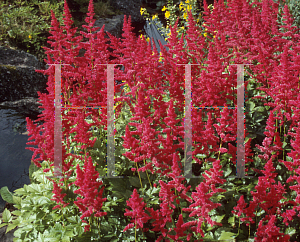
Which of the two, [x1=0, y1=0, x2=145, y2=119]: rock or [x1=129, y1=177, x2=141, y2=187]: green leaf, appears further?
[x1=0, y1=0, x2=145, y2=119]: rock

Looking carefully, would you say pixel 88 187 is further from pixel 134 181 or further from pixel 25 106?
pixel 25 106

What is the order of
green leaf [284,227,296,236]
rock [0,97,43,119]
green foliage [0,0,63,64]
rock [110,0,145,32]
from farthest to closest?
rock [110,0,145,32]
green foliage [0,0,63,64]
rock [0,97,43,119]
green leaf [284,227,296,236]

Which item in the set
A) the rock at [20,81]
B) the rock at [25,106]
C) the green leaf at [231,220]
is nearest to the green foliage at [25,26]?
the rock at [20,81]

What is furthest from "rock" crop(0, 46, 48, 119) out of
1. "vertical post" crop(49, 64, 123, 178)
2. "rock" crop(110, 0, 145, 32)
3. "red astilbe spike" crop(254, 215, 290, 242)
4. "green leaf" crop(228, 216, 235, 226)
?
"rock" crop(110, 0, 145, 32)

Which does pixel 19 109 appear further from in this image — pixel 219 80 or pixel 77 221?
pixel 219 80

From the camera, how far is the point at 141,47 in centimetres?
254

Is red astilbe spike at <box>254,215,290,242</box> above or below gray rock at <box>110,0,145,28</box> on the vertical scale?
below

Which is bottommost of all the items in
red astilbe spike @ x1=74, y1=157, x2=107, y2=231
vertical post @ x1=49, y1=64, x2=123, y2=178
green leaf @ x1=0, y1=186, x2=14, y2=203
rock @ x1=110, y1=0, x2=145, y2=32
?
green leaf @ x1=0, y1=186, x2=14, y2=203

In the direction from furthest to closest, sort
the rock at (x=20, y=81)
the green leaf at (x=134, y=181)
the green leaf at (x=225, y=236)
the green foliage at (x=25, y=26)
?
the green foliage at (x=25, y=26), the rock at (x=20, y=81), the green leaf at (x=134, y=181), the green leaf at (x=225, y=236)

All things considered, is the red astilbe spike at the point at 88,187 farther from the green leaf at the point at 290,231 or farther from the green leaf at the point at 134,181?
the green leaf at the point at 290,231

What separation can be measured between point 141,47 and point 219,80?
762 millimetres

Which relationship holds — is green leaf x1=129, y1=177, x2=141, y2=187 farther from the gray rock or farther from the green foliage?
the gray rock

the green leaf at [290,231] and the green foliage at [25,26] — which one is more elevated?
the green foliage at [25,26]

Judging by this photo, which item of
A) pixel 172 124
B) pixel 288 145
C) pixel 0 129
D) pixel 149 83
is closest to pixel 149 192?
pixel 172 124
